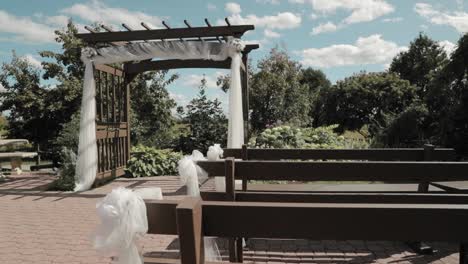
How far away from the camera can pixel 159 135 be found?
13.4 meters

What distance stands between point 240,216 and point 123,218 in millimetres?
512

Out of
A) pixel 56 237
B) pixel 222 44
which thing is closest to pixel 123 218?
pixel 56 237

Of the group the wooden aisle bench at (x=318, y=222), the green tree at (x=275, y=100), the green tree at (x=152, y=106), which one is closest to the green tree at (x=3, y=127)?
the green tree at (x=152, y=106)

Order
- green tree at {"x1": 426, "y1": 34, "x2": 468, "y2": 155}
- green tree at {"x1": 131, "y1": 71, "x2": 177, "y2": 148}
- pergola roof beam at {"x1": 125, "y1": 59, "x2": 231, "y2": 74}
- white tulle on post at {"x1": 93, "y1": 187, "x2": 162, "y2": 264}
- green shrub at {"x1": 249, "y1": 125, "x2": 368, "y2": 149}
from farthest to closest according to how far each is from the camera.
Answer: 1. green tree at {"x1": 131, "y1": 71, "x2": 177, "y2": 148}
2. green tree at {"x1": 426, "y1": 34, "x2": 468, "y2": 155}
3. green shrub at {"x1": 249, "y1": 125, "x2": 368, "y2": 149}
4. pergola roof beam at {"x1": 125, "y1": 59, "x2": 231, "y2": 74}
5. white tulle on post at {"x1": 93, "y1": 187, "x2": 162, "y2": 264}

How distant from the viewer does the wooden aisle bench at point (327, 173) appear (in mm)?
2949

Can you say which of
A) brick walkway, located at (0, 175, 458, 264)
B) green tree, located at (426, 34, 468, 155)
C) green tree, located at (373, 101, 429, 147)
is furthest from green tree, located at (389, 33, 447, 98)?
brick walkway, located at (0, 175, 458, 264)

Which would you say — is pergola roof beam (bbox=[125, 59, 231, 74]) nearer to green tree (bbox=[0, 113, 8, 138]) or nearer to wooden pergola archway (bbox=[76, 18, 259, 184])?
wooden pergola archway (bbox=[76, 18, 259, 184])

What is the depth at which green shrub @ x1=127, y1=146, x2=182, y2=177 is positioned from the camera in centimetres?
993

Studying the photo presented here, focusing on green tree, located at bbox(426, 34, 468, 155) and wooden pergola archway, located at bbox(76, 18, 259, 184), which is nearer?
wooden pergola archway, located at bbox(76, 18, 259, 184)

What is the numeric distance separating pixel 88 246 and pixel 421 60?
1206 inches

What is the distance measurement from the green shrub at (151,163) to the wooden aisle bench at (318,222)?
28.3ft

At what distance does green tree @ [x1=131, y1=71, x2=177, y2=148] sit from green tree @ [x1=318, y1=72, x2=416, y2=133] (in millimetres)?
18523

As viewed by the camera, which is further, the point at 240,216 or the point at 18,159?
the point at 18,159

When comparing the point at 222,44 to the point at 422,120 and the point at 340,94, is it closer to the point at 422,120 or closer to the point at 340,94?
the point at 422,120
